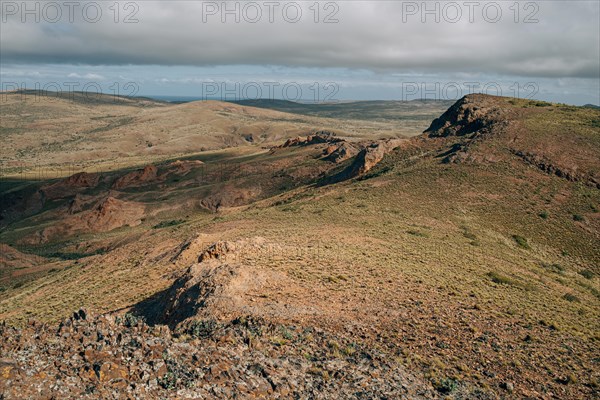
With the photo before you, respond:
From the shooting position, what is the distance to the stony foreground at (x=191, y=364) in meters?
11.0

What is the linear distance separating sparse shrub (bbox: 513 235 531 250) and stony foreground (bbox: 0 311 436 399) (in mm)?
23850

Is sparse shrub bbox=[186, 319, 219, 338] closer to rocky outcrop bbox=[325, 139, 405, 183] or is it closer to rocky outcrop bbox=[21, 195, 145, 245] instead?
rocky outcrop bbox=[325, 139, 405, 183]

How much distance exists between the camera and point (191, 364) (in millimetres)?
12539

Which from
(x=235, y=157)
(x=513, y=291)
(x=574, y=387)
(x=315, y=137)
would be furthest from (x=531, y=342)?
(x=235, y=157)

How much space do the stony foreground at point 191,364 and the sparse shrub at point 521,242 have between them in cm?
2385

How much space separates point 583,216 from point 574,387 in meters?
27.3

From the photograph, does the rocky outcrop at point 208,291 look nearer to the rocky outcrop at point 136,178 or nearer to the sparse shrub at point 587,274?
the sparse shrub at point 587,274

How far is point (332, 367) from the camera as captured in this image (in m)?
14.7

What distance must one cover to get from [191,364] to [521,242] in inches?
1202

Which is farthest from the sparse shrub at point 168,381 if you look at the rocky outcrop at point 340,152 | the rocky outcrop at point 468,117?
the rocky outcrop at point 340,152

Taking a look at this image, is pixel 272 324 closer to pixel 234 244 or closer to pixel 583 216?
pixel 234 244

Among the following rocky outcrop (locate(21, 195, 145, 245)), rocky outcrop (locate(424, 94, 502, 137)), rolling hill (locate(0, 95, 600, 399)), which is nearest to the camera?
rolling hill (locate(0, 95, 600, 399))

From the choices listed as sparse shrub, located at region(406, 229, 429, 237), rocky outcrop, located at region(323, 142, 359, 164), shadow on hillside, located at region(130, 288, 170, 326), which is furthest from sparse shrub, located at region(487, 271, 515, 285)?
rocky outcrop, located at region(323, 142, 359, 164)

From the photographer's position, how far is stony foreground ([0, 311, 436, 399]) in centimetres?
1095
